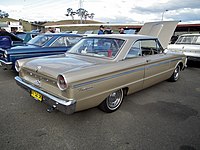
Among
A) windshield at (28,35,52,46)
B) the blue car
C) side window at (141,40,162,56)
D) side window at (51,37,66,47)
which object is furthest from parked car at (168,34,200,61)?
windshield at (28,35,52,46)

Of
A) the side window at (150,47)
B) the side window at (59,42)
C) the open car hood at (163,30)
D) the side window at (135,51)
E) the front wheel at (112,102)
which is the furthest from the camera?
the open car hood at (163,30)

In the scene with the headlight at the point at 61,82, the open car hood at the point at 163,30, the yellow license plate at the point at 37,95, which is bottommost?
the yellow license plate at the point at 37,95

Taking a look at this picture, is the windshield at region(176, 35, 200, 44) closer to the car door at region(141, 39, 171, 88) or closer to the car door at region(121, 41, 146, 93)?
the car door at region(141, 39, 171, 88)

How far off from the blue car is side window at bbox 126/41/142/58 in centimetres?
338

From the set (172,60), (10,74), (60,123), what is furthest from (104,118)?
(10,74)

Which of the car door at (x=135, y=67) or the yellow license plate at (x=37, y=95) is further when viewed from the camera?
the car door at (x=135, y=67)

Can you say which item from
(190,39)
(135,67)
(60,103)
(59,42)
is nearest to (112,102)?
(135,67)

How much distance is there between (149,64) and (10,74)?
491cm

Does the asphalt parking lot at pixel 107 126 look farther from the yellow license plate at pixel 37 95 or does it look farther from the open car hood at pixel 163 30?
the open car hood at pixel 163 30

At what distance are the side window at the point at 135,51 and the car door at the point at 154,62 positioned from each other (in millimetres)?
171

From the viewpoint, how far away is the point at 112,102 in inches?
130

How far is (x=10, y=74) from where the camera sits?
595 cm

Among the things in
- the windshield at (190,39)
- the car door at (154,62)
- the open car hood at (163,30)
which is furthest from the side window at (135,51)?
the windshield at (190,39)

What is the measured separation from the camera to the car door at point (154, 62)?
382cm
